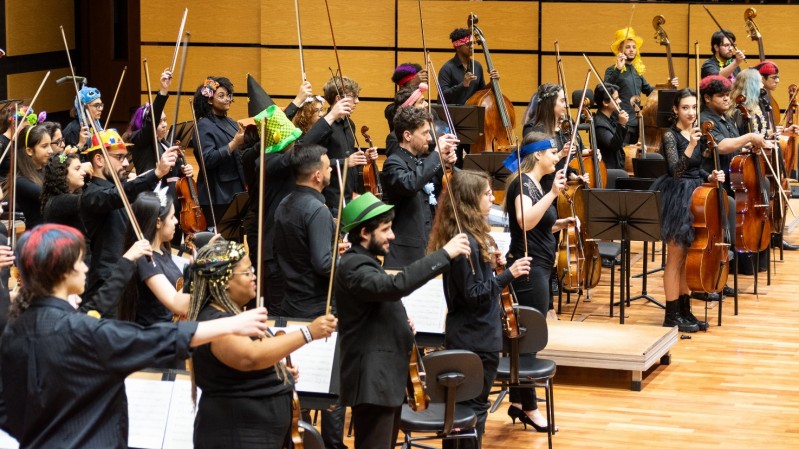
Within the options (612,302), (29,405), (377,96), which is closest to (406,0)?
(377,96)

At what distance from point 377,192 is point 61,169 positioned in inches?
86.4

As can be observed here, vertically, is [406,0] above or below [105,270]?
above

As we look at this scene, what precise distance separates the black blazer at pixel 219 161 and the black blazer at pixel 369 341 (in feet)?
11.4

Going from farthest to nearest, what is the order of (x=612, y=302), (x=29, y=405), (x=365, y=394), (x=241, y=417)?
1. (x=612, y=302)
2. (x=365, y=394)
3. (x=241, y=417)
4. (x=29, y=405)

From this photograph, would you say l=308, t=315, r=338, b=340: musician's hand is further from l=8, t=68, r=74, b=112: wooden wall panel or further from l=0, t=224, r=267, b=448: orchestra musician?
l=8, t=68, r=74, b=112: wooden wall panel

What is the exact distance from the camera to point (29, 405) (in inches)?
118

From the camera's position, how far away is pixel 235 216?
6.86 m

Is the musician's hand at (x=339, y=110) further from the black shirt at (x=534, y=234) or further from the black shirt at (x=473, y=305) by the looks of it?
the black shirt at (x=473, y=305)

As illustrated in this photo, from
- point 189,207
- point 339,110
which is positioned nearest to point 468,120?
point 189,207

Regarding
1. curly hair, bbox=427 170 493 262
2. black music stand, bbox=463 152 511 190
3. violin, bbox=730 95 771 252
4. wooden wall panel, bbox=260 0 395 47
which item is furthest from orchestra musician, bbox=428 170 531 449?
wooden wall panel, bbox=260 0 395 47

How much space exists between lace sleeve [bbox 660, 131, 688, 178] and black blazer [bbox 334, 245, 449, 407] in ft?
11.3

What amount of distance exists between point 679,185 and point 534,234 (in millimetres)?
1811

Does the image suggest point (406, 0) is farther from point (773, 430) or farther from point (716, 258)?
point (773, 430)

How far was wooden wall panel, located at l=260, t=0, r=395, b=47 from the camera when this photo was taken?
13.4m
